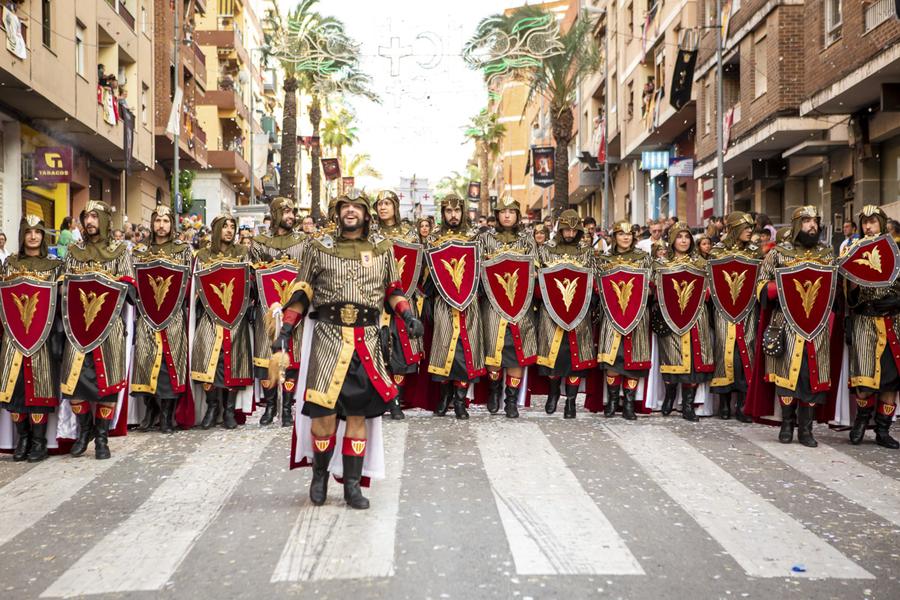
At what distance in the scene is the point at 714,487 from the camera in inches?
282

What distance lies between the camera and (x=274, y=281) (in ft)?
33.8

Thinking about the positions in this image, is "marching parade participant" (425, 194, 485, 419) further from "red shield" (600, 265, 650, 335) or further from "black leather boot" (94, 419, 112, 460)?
"black leather boot" (94, 419, 112, 460)

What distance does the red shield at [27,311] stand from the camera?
8461 millimetres

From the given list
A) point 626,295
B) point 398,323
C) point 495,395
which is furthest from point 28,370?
point 626,295

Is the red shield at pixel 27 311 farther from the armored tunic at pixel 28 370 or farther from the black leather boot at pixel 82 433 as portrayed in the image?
the black leather boot at pixel 82 433

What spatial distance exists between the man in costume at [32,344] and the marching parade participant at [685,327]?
573 cm

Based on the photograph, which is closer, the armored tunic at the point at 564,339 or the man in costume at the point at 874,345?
the man in costume at the point at 874,345

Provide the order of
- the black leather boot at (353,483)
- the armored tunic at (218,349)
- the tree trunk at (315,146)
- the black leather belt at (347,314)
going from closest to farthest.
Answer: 1. the black leather boot at (353,483)
2. the black leather belt at (347,314)
3. the armored tunic at (218,349)
4. the tree trunk at (315,146)

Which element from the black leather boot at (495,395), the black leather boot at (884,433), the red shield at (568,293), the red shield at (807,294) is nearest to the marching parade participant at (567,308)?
the red shield at (568,293)

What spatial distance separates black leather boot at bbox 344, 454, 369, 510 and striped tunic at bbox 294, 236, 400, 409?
0.37m

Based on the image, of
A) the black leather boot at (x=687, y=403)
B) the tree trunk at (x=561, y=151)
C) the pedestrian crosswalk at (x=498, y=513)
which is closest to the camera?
the pedestrian crosswalk at (x=498, y=513)

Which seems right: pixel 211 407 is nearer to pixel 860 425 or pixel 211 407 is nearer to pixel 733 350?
pixel 733 350

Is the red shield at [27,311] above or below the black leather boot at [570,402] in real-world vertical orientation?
above

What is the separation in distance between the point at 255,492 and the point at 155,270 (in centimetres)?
353
